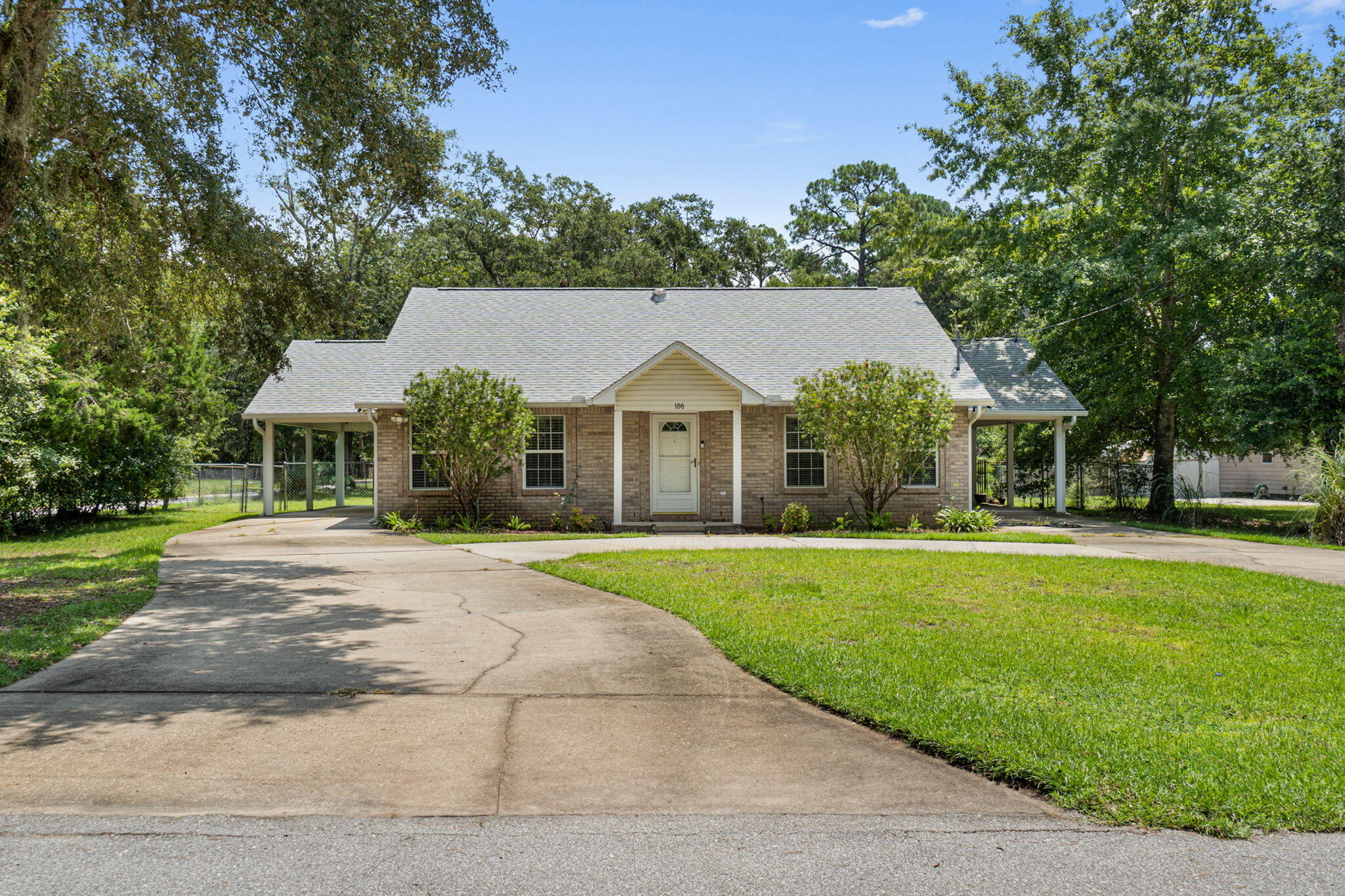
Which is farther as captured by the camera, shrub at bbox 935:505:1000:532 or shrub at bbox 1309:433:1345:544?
shrub at bbox 935:505:1000:532

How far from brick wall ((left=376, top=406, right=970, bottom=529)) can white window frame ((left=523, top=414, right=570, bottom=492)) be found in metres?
0.03

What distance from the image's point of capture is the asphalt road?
10.9 ft

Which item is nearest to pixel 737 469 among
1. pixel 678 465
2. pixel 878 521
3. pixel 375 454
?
pixel 678 465

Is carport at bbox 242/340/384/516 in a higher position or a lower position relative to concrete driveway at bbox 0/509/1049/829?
higher

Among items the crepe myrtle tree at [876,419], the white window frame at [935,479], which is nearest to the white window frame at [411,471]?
the crepe myrtle tree at [876,419]

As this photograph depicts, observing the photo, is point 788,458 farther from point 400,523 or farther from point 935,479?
point 400,523

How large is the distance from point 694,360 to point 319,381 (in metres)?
10.2

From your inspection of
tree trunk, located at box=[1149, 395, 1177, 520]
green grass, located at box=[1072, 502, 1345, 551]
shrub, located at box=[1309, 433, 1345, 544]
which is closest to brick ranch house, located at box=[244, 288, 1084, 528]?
green grass, located at box=[1072, 502, 1345, 551]

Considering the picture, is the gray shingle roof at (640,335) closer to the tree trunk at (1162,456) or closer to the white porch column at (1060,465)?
the white porch column at (1060,465)

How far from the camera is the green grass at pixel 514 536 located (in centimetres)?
1533

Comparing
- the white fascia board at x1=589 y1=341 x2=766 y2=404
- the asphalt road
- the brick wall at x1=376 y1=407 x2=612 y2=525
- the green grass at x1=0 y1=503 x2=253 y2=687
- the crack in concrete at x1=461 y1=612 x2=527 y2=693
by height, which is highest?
the white fascia board at x1=589 y1=341 x2=766 y2=404

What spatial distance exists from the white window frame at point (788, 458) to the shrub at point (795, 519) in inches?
45.3

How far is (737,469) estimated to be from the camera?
18016 millimetres

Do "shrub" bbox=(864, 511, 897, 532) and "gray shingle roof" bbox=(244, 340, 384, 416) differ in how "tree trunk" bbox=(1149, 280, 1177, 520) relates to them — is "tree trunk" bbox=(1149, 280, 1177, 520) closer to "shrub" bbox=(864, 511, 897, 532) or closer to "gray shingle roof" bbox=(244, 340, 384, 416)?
"shrub" bbox=(864, 511, 897, 532)
